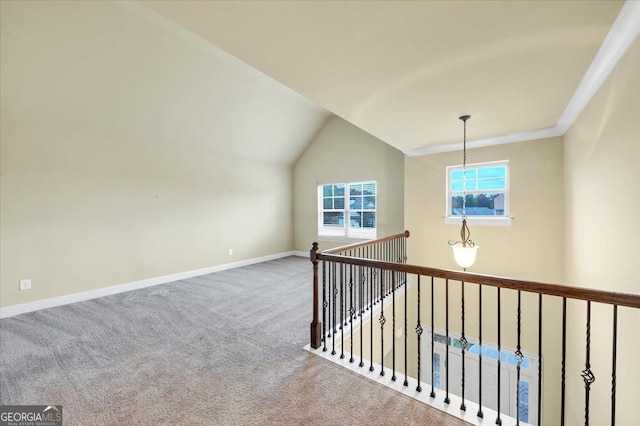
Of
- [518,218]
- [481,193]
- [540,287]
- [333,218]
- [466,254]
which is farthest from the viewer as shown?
[333,218]

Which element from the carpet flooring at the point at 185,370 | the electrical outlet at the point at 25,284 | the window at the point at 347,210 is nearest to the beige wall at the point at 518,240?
the window at the point at 347,210

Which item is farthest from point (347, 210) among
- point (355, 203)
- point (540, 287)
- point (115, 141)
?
point (540, 287)

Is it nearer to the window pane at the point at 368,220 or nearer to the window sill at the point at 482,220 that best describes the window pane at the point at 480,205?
the window sill at the point at 482,220

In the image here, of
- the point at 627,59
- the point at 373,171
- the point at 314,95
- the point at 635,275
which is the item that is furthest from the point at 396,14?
the point at 373,171

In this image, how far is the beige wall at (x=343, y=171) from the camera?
19.6ft

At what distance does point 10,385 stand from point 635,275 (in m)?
4.71

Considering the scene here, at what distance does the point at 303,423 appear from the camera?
1.78 meters

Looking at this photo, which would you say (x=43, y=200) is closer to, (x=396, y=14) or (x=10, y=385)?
(x=10, y=385)

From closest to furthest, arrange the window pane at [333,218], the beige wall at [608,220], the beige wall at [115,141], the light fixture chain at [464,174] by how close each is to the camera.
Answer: the beige wall at [608,220]
the beige wall at [115,141]
the light fixture chain at [464,174]
the window pane at [333,218]

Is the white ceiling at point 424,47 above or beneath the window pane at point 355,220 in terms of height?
above

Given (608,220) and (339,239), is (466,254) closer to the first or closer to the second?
(608,220)

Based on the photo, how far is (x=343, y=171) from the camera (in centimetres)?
670

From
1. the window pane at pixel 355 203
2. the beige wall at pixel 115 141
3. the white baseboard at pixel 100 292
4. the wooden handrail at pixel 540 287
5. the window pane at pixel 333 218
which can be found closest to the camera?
the wooden handrail at pixel 540 287

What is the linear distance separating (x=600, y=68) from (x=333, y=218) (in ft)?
17.9
